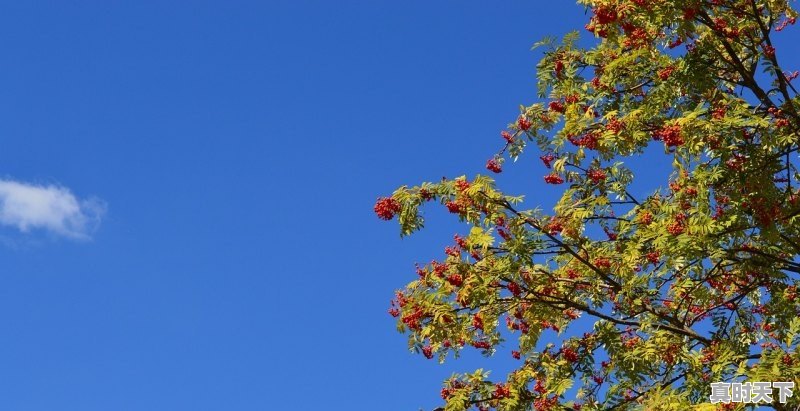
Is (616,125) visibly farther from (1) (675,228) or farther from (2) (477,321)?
(2) (477,321)

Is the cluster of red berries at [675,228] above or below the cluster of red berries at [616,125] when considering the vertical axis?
below

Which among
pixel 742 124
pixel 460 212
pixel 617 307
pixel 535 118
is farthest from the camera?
pixel 535 118

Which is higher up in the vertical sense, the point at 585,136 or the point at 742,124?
the point at 585,136

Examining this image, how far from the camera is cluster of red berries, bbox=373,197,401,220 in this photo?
12656 millimetres

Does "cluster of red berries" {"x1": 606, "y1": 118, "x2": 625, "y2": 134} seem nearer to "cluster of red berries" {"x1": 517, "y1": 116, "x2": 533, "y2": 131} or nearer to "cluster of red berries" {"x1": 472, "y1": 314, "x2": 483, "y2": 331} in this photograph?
"cluster of red berries" {"x1": 517, "y1": 116, "x2": 533, "y2": 131}

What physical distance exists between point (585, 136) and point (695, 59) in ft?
5.97

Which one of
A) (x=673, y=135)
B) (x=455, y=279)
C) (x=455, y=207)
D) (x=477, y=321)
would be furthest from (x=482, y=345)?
(x=673, y=135)

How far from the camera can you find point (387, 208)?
1265cm

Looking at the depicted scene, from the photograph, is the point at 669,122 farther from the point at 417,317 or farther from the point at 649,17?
the point at 417,317

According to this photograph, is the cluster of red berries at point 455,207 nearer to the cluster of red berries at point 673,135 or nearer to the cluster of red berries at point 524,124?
the cluster of red berries at point 524,124

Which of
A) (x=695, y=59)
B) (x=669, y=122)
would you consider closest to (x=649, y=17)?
(x=695, y=59)

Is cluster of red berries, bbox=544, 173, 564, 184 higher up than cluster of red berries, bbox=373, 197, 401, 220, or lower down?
higher up

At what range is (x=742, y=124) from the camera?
1116 cm

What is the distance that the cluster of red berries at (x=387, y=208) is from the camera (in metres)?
12.7
